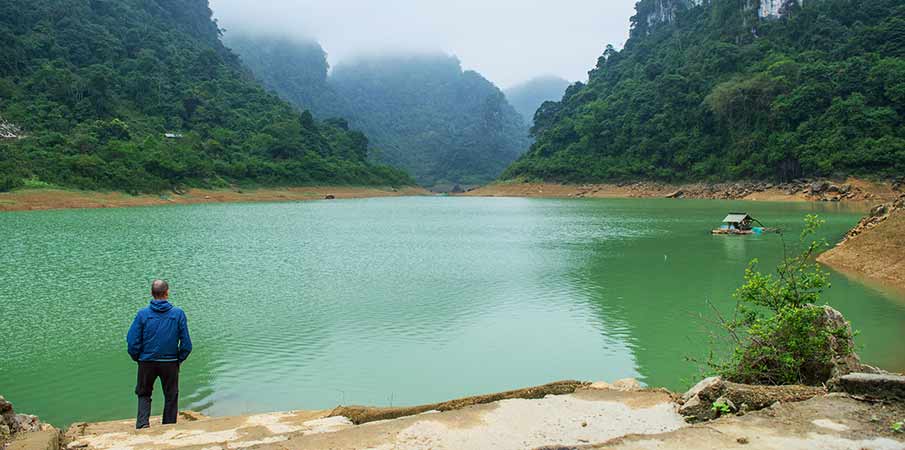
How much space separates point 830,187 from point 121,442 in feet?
216

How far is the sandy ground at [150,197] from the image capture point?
145 ft

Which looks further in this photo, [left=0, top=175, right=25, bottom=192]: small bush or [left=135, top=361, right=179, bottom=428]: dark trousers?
[left=0, top=175, right=25, bottom=192]: small bush

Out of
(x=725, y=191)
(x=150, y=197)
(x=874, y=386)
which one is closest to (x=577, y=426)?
(x=874, y=386)

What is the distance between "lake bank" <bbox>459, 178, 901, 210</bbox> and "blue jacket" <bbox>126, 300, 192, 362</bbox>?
170 ft

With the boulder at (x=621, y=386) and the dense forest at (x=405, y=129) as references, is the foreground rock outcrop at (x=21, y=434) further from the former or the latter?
the dense forest at (x=405, y=129)

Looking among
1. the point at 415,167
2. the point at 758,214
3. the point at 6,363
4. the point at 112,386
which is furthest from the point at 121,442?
the point at 415,167

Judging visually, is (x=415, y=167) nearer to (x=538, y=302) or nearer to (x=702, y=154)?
(x=702, y=154)

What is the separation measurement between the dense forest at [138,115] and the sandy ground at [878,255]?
54496 millimetres

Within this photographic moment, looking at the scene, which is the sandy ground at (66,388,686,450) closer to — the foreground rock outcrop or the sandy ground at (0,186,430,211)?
the foreground rock outcrop

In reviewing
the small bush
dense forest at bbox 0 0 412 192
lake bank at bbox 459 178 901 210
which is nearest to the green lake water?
the small bush

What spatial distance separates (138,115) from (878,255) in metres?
82.1

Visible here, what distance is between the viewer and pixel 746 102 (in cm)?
7356

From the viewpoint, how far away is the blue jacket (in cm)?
585

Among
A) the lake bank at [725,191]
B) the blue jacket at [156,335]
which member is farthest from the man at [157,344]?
the lake bank at [725,191]
